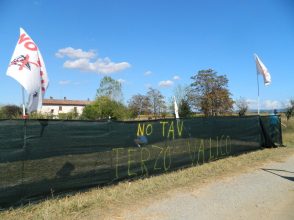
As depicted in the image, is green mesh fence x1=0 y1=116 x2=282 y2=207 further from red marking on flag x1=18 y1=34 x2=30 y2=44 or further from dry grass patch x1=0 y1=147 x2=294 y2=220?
red marking on flag x1=18 y1=34 x2=30 y2=44

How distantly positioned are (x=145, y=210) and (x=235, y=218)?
56.1 inches

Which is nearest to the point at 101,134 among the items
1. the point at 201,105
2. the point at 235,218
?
the point at 235,218

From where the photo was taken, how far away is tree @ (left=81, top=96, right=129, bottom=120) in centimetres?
5472

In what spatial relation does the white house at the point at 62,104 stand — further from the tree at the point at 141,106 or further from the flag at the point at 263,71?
the flag at the point at 263,71

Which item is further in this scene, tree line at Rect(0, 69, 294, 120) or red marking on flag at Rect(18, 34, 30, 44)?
tree line at Rect(0, 69, 294, 120)

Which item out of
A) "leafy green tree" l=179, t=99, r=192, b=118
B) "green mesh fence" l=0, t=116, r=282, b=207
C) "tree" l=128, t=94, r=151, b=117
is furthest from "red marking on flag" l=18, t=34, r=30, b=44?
"tree" l=128, t=94, r=151, b=117

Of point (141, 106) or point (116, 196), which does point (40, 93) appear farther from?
point (141, 106)

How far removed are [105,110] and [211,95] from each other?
17.7 metres

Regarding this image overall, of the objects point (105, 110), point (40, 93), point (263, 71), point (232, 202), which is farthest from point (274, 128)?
point (105, 110)

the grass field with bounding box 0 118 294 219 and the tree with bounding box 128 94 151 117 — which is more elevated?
the tree with bounding box 128 94 151 117

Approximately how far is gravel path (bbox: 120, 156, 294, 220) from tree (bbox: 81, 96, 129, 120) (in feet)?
151

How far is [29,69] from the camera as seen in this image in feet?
23.7

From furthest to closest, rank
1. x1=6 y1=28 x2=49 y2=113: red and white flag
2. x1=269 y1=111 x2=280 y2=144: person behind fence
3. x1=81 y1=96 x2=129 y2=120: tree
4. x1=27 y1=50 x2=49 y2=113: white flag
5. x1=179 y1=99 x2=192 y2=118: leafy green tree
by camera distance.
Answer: x1=81 y1=96 x2=129 y2=120: tree, x1=179 y1=99 x2=192 y2=118: leafy green tree, x1=269 y1=111 x2=280 y2=144: person behind fence, x1=27 y1=50 x2=49 y2=113: white flag, x1=6 y1=28 x2=49 y2=113: red and white flag

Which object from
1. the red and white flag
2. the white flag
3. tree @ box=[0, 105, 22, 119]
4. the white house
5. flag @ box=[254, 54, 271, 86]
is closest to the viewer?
the red and white flag
